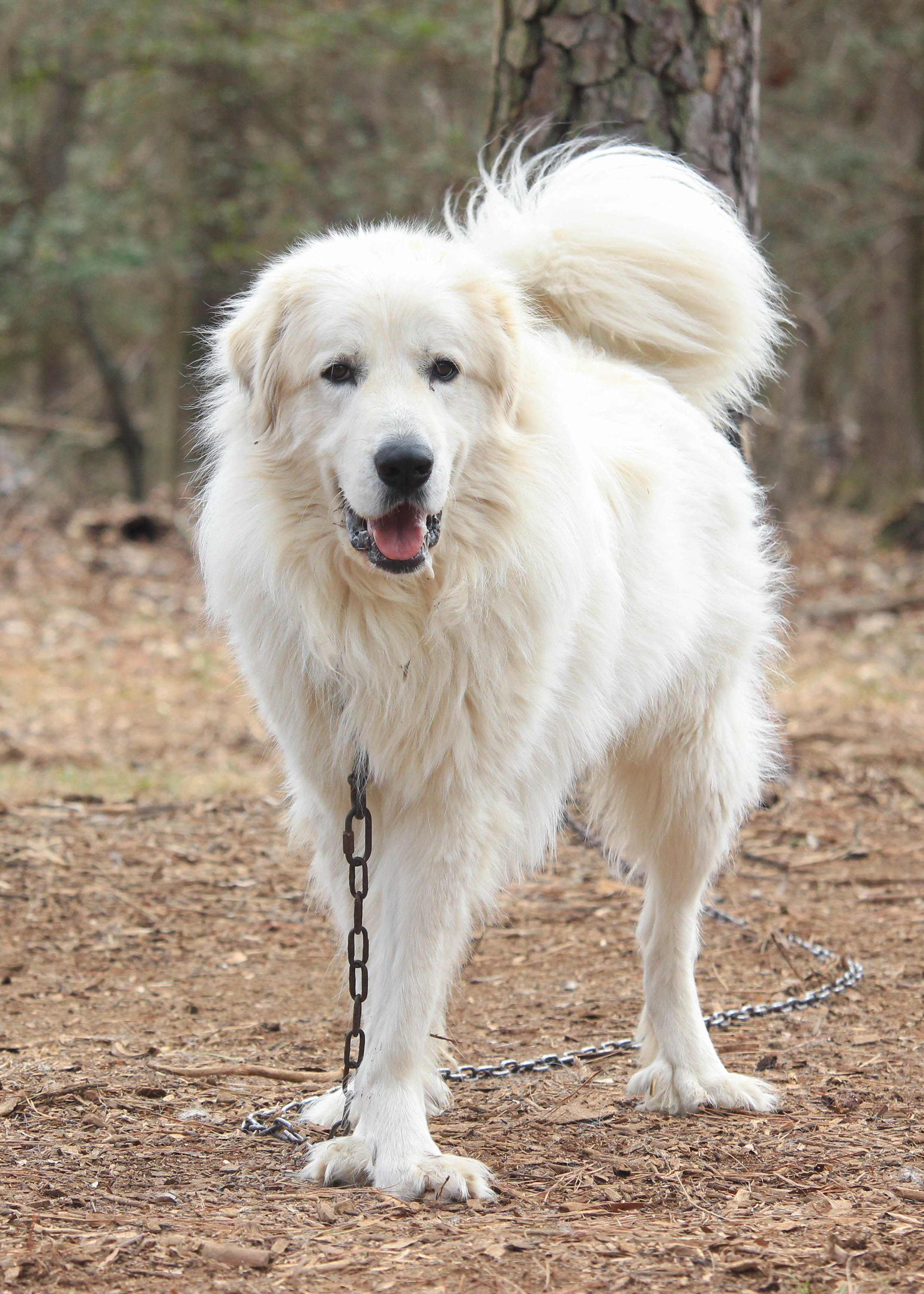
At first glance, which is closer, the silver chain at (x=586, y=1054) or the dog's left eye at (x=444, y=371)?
the dog's left eye at (x=444, y=371)

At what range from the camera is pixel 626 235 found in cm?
404

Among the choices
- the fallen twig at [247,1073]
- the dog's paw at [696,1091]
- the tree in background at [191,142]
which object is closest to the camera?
the dog's paw at [696,1091]

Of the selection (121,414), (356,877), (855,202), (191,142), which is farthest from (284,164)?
(356,877)

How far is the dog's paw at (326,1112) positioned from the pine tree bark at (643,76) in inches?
149

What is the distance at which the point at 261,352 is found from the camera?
329 cm

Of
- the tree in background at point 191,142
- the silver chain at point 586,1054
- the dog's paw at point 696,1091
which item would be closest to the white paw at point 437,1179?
the silver chain at point 586,1054

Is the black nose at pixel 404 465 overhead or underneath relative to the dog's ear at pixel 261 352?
underneath

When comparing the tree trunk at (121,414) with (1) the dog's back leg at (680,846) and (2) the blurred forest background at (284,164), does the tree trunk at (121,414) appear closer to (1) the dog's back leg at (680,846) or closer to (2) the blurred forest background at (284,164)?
(2) the blurred forest background at (284,164)

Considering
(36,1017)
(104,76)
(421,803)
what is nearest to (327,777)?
(421,803)

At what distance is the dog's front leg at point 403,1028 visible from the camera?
305 centimetres

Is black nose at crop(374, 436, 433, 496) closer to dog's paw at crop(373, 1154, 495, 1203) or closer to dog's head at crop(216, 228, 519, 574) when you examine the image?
dog's head at crop(216, 228, 519, 574)

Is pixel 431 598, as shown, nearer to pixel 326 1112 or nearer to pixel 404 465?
pixel 404 465

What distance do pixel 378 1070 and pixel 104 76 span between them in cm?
1451

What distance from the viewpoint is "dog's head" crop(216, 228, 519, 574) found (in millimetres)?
3021
